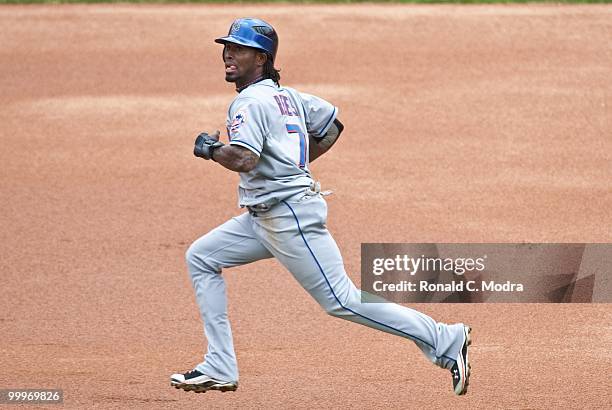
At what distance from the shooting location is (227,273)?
8805 mm

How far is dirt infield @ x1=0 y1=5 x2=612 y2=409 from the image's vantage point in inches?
271

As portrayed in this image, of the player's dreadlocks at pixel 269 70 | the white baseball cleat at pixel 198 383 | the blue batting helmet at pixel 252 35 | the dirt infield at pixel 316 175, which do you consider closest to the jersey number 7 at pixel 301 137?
the player's dreadlocks at pixel 269 70

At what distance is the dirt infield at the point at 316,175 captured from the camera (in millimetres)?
6883

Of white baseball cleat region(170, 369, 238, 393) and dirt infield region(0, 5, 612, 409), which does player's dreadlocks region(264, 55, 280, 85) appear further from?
dirt infield region(0, 5, 612, 409)

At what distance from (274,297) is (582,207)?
323 centimetres

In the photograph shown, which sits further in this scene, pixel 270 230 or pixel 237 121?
pixel 270 230

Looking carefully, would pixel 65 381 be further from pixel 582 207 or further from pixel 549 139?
pixel 549 139

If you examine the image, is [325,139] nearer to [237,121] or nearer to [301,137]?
[301,137]

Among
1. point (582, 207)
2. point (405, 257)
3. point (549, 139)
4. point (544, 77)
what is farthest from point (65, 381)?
point (544, 77)

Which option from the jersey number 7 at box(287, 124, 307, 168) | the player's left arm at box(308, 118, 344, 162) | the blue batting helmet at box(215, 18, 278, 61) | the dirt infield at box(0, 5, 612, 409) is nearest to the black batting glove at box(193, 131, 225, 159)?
the jersey number 7 at box(287, 124, 307, 168)

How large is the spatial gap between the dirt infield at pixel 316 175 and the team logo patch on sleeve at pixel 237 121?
159cm

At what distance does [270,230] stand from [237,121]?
59 cm

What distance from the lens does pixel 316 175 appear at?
11.1 meters

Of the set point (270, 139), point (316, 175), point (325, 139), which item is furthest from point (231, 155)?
point (316, 175)
